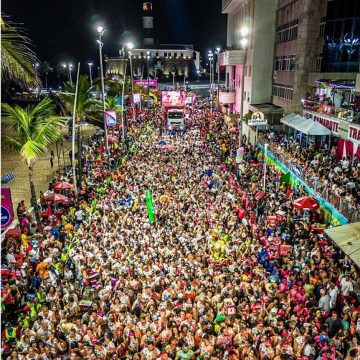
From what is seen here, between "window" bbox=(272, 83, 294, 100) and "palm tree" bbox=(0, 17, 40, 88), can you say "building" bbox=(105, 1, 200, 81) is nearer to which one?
"window" bbox=(272, 83, 294, 100)

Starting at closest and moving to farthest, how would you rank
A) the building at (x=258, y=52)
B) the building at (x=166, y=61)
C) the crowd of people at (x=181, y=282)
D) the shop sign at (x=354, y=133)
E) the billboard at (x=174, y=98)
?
the crowd of people at (x=181, y=282) < the shop sign at (x=354, y=133) < the building at (x=258, y=52) < the billboard at (x=174, y=98) < the building at (x=166, y=61)

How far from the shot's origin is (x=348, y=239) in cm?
1182

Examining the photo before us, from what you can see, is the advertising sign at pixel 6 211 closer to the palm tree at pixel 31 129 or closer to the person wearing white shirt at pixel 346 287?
the palm tree at pixel 31 129

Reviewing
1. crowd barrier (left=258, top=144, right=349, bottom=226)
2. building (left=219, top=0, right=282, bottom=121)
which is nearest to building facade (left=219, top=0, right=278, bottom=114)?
building (left=219, top=0, right=282, bottom=121)

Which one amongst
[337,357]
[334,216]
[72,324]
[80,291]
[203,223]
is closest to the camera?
[337,357]

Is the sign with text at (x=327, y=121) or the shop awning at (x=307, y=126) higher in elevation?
the sign with text at (x=327, y=121)

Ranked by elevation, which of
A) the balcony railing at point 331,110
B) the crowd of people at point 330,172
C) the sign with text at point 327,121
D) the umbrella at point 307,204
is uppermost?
the balcony railing at point 331,110

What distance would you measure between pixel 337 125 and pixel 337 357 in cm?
1703

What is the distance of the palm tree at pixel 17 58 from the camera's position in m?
7.11

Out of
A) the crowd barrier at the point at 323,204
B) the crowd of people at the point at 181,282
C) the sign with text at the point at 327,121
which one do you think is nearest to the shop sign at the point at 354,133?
the sign with text at the point at 327,121

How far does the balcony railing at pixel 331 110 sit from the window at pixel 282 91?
5.71 metres

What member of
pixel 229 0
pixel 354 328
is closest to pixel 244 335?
pixel 354 328

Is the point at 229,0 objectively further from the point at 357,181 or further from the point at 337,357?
the point at 337,357

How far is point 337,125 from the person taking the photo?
76.6 ft
